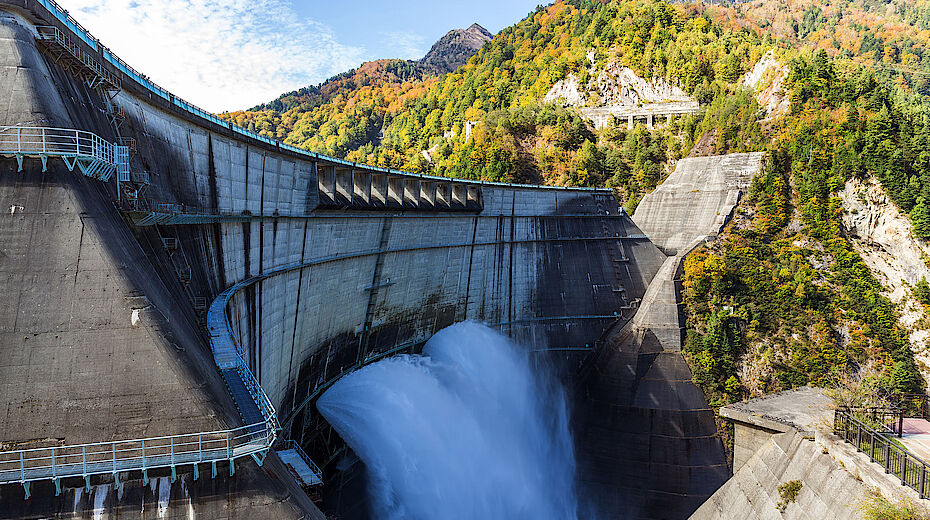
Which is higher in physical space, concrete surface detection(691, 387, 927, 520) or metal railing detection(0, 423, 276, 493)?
metal railing detection(0, 423, 276, 493)

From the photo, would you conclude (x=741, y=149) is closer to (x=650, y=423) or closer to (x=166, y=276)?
(x=650, y=423)

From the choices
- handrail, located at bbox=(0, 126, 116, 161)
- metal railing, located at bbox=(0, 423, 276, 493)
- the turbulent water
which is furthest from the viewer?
the turbulent water

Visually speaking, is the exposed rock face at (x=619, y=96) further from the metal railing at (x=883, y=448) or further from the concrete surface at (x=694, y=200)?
the metal railing at (x=883, y=448)

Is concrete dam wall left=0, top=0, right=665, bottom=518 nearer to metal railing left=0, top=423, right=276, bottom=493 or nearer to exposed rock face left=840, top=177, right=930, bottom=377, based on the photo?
metal railing left=0, top=423, right=276, bottom=493

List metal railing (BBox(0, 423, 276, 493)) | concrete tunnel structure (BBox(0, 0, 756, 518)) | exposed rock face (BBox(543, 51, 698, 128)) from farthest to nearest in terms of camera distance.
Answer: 1. exposed rock face (BBox(543, 51, 698, 128))
2. concrete tunnel structure (BBox(0, 0, 756, 518))
3. metal railing (BBox(0, 423, 276, 493))

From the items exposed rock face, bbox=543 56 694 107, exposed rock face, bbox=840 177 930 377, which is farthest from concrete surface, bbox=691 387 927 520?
exposed rock face, bbox=543 56 694 107

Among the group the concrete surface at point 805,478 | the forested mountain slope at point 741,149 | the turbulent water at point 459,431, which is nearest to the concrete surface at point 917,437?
the concrete surface at point 805,478

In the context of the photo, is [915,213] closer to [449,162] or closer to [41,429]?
[449,162]
